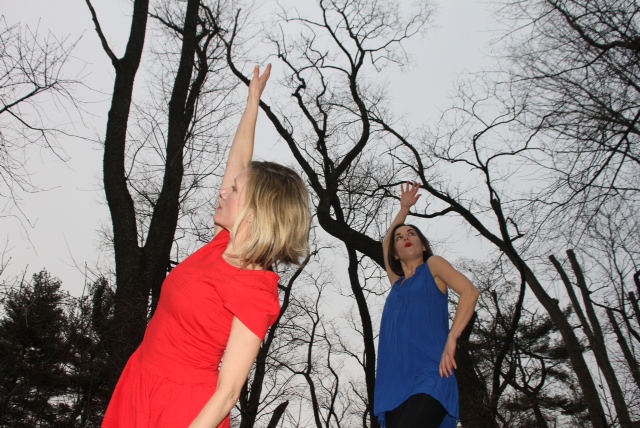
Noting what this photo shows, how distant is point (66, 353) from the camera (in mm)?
4945

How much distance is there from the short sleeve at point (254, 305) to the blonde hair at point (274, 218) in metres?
0.11

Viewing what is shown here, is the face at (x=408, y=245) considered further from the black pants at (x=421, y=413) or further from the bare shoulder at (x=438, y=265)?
the black pants at (x=421, y=413)

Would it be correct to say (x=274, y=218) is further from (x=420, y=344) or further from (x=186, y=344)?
(x=420, y=344)

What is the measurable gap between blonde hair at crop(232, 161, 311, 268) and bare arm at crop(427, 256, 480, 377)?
1.51 m

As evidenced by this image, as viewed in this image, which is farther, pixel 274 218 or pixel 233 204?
pixel 233 204

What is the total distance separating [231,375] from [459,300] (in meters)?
2.24

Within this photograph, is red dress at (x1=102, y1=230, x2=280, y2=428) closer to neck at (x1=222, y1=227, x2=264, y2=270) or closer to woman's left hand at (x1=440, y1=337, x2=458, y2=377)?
neck at (x1=222, y1=227, x2=264, y2=270)

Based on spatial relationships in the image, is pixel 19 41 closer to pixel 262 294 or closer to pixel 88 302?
pixel 88 302

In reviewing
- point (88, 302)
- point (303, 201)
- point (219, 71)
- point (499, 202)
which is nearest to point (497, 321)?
point (499, 202)

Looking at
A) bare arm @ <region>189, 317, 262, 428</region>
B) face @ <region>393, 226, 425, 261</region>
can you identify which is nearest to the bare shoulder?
face @ <region>393, 226, 425, 261</region>

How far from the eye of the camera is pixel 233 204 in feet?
7.07

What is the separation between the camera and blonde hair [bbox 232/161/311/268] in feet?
6.46

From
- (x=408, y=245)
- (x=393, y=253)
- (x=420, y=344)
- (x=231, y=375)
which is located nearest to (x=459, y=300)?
(x=420, y=344)

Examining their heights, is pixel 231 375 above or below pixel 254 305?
below
